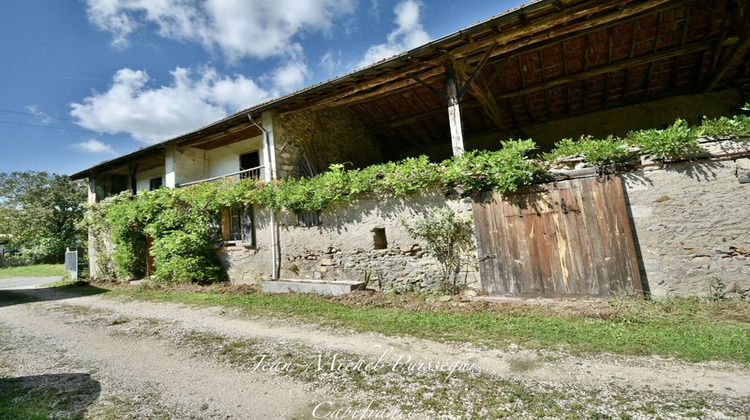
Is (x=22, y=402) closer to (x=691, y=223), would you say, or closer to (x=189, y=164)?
(x=691, y=223)

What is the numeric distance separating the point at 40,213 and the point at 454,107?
33.5 metres

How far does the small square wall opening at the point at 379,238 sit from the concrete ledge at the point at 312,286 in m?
0.97

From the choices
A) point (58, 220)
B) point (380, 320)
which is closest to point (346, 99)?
point (380, 320)

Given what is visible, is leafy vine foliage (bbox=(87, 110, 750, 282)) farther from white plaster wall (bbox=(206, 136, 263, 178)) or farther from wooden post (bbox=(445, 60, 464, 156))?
white plaster wall (bbox=(206, 136, 263, 178))

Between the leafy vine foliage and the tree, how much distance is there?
1812 centimetres

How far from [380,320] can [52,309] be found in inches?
328

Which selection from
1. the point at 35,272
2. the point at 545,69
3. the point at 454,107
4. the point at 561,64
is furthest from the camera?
the point at 35,272

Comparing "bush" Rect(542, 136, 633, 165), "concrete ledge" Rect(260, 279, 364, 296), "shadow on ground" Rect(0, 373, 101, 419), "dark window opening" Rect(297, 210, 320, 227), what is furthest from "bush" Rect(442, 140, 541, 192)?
"shadow on ground" Rect(0, 373, 101, 419)

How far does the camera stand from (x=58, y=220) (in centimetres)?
2577

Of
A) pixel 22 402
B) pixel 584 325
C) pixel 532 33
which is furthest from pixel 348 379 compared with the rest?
pixel 532 33

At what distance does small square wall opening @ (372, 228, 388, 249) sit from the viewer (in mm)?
7324

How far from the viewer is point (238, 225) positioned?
9.81 m

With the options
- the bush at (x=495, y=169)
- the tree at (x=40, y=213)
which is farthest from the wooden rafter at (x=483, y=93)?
the tree at (x=40, y=213)

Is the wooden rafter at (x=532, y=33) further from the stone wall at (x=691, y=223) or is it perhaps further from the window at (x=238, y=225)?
the window at (x=238, y=225)
